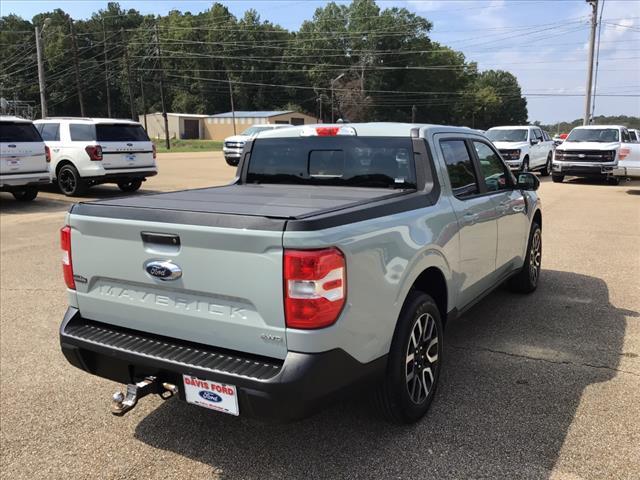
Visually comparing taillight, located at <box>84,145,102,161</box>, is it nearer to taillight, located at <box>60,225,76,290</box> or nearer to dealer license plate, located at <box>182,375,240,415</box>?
taillight, located at <box>60,225,76,290</box>

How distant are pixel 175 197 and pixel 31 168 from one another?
34.4 feet

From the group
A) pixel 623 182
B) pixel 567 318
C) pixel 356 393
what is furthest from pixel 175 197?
pixel 623 182

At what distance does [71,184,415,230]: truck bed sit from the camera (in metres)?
2.60

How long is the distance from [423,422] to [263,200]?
1.63 m

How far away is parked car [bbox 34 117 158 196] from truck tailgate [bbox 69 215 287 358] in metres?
11.2

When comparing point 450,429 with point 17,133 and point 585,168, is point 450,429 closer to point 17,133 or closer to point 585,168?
point 17,133

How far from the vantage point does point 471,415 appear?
3381 mm

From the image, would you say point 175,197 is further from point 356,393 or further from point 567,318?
point 567,318

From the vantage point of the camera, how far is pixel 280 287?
246 centimetres

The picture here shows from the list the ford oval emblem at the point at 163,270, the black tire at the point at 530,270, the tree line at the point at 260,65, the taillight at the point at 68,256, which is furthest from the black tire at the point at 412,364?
the tree line at the point at 260,65

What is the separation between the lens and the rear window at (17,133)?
1196 centimetres

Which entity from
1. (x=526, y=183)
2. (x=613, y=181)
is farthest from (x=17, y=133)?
(x=613, y=181)

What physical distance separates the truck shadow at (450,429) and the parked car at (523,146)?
1533 cm

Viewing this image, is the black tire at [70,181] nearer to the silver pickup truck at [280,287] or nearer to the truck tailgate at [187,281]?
the silver pickup truck at [280,287]
